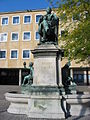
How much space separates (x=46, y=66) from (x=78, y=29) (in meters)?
8.63

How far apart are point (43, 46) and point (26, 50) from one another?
25934 mm

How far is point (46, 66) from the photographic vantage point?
23.5 ft

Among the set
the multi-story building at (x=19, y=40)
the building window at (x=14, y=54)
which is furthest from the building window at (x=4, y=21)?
the building window at (x=14, y=54)

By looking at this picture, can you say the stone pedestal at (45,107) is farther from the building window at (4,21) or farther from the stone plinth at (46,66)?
the building window at (4,21)

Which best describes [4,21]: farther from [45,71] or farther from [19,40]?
[45,71]

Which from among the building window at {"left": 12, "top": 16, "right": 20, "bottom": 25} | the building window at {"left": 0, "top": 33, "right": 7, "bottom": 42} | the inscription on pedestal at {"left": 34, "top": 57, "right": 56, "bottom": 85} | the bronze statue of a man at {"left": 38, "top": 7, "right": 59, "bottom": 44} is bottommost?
the inscription on pedestal at {"left": 34, "top": 57, "right": 56, "bottom": 85}

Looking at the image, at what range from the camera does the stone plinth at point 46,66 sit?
7051 millimetres

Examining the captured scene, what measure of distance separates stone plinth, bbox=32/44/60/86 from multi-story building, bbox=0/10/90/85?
25.3 metres

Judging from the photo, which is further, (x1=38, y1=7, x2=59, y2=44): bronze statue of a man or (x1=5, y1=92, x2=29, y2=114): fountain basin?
(x1=38, y1=7, x2=59, y2=44): bronze statue of a man

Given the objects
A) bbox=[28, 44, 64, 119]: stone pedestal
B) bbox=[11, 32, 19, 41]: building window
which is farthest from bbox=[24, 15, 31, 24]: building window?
bbox=[28, 44, 64, 119]: stone pedestal

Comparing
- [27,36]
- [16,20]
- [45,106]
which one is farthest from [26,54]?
[45,106]

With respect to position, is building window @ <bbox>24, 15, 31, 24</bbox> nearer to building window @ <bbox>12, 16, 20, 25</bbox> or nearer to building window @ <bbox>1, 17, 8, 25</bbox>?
building window @ <bbox>12, 16, 20, 25</bbox>

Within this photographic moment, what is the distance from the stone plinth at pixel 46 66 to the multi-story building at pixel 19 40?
Answer: 25305 mm

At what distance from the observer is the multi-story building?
33.1 meters
